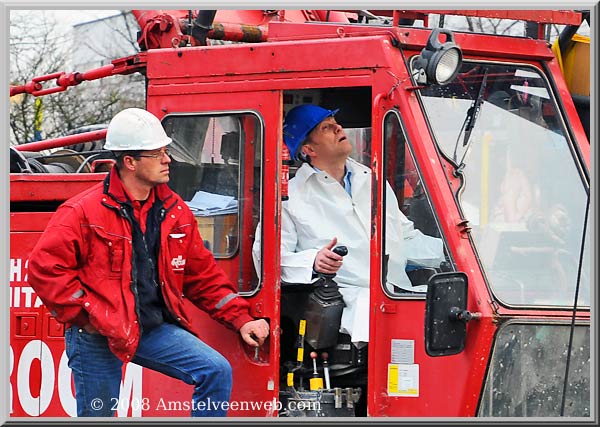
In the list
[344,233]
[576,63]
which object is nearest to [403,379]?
[344,233]

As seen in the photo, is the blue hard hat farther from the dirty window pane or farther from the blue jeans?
the dirty window pane

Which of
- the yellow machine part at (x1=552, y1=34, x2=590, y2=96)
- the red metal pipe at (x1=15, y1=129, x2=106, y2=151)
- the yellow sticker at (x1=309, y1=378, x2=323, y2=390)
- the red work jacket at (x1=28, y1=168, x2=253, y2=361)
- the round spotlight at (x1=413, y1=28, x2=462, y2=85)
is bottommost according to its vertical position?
the yellow sticker at (x1=309, y1=378, x2=323, y2=390)

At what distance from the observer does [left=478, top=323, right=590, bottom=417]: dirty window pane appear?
14.6 feet

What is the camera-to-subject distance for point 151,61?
527 cm

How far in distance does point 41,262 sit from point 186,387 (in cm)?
102

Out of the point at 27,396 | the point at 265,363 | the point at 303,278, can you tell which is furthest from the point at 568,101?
the point at 27,396

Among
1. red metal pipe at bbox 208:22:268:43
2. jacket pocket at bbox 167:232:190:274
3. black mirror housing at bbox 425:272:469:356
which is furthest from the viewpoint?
red metal pipe at bbox 208:22:268:43

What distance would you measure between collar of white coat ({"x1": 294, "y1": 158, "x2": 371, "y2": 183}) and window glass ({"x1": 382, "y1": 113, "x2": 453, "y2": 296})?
725 millimetres

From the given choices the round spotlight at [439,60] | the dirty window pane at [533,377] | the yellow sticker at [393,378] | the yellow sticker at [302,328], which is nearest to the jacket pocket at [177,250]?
the yellow sticker at [302,328]

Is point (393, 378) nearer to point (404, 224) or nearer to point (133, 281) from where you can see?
point (404, 224)

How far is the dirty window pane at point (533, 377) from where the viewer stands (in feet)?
14.6

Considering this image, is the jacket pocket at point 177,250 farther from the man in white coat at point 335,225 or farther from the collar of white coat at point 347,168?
the collar of white coat at point 347,168

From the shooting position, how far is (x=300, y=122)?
5414mm

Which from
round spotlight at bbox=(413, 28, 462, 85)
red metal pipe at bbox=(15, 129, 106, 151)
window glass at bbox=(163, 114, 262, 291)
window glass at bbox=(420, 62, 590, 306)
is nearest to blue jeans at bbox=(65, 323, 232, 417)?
window glass at bbox=(163, 114, 262, 291)
